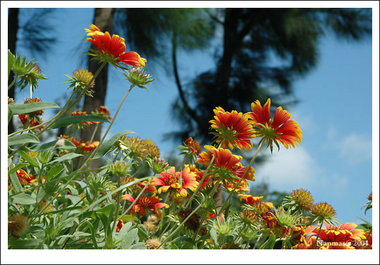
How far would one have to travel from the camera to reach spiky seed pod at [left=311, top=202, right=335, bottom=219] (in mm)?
530

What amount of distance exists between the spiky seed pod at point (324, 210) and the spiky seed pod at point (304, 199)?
1 centimetres

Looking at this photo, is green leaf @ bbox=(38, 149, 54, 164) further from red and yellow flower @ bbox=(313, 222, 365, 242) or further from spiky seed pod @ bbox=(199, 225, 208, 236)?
red and yellow flower @ bbox=(313, 222, 365, 242)

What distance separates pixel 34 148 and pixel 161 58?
9.65ft

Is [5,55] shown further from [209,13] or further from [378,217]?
[209,13]

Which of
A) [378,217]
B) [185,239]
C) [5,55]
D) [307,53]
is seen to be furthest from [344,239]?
[307,53]

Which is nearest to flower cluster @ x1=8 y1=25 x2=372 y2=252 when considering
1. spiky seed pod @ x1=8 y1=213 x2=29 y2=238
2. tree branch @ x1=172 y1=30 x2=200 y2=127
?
spiky seed pod @ x1=8 y1=213 x2=29 y2=238

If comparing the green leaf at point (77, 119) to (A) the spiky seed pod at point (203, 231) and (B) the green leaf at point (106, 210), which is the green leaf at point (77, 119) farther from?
(A) the spiky seed pod at point (203, 231)

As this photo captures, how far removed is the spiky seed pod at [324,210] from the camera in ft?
1.74

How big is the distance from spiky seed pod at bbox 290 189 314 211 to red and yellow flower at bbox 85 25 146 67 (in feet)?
0.97

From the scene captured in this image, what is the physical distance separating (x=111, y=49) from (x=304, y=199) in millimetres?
341

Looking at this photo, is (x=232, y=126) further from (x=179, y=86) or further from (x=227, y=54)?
(x=227, y=54)

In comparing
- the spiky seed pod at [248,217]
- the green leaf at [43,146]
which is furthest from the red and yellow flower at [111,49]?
the spiky seed pod at [248,217]

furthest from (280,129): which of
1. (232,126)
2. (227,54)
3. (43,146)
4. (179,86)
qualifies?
(227,54)

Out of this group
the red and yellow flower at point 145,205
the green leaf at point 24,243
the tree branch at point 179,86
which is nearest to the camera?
the green leaf at point 24,243
